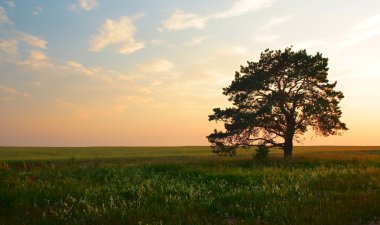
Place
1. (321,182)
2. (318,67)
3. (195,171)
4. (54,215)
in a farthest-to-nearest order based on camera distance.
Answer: (318,67) → (195,171) → (321,182) → (54,215)

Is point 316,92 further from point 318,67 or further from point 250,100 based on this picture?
point 250,100

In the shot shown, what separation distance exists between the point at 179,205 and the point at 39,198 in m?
3.88

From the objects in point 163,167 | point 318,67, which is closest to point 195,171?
point 163,167

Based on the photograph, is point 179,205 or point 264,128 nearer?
point 179,205

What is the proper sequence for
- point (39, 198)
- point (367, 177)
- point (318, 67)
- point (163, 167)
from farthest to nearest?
point (318, 67) < point (163, 167) < point (367, 177) < point (39, 198)

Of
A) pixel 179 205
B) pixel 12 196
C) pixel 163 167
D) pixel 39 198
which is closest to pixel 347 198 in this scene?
pixel 179 205

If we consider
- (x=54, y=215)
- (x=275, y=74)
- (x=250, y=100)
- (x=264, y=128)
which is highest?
(x=275, y=74)

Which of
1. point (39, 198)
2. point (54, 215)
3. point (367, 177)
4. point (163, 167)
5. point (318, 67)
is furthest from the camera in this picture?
point (318, 67)

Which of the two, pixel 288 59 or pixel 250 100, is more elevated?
pixel 288 59

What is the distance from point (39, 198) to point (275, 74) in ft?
83.2

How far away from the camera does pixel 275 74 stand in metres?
32.9

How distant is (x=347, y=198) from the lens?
396 inches

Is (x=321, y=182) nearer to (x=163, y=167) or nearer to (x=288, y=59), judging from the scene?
(x=163, y=167)

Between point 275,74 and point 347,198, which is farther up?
point 275,74
